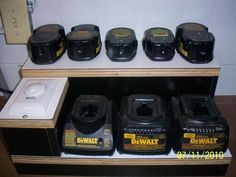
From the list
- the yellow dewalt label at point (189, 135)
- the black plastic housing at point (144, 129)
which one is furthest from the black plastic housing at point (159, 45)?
the yellow dewalt label at point (189, 135)

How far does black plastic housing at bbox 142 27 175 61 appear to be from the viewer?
34.5 inches

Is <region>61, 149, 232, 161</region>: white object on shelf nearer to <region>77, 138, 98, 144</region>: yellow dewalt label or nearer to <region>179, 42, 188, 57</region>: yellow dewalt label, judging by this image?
<region>77, 138, 98, 144</region>: yellow dewalt label

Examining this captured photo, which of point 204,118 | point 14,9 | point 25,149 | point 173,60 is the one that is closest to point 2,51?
point 14,9

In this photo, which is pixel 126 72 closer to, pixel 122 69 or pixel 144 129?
pixel 122 69

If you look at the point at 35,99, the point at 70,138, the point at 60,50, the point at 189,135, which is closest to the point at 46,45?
the point at 60,50

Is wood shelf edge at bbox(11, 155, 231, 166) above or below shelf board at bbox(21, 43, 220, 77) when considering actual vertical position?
below

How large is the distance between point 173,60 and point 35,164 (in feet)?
1.89

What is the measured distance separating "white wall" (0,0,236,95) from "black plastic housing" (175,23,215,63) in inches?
3.2

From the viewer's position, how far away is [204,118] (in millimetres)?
783

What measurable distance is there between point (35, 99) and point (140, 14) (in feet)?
1.62

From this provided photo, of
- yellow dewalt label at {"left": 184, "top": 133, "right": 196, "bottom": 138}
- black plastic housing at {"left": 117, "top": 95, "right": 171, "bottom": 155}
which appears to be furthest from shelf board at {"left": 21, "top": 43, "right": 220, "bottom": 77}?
yellow dewalt label at {"left": 184, "top": 133, "right": 196, "bottom": 138}

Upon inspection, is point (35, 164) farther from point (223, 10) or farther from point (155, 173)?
point (223, 10)

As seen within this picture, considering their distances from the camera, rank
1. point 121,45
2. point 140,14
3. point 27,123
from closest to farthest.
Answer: point 27,123 < point 121,45 < point 140,14

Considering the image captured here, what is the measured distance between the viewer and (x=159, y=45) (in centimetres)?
87
